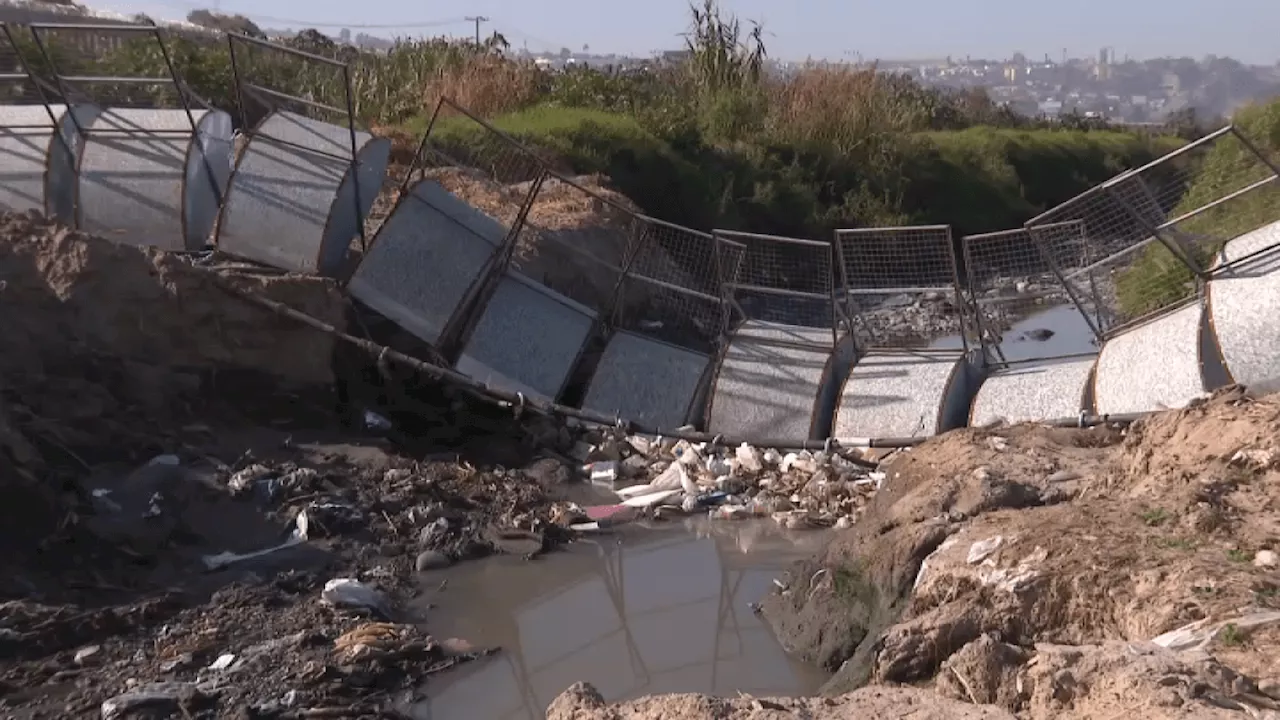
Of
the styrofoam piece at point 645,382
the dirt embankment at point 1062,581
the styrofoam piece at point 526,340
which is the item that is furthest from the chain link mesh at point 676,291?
the dirt embankment at point 1062,581

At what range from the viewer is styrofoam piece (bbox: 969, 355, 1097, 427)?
9680 mm

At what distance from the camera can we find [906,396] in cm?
1019

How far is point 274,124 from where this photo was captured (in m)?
10.8

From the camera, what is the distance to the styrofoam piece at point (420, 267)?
1055cm

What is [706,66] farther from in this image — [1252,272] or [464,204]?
[1252,272]

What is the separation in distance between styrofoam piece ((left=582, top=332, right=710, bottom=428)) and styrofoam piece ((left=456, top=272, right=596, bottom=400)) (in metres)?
0.28

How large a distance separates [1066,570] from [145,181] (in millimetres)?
8375

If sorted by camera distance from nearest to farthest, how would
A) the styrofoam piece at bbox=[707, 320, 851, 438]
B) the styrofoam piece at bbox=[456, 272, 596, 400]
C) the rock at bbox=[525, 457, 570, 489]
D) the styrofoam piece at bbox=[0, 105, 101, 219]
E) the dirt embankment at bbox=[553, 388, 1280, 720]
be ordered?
the dirt embankment at bbox=[553, 388, 1280, 720] < the rock at bbox=[525, 457, 570, 489] < the styrofoam piece at bbox=[707, 320, 851, 438] < the styrofoam piece at bbox=[456, 272, 596, 400] < the styrofoam piece at bbox=[0, 105, 101, 219]

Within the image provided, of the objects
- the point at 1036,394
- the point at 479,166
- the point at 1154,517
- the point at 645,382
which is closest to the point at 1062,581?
the point at 1154,517

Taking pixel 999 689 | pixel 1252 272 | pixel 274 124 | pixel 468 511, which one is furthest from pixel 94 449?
pixel 1252 272

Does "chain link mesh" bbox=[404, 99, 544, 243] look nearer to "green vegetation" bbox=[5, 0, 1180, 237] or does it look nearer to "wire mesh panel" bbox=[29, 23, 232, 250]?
"green vegetation" bbox=[5, 0, 1180, 237]

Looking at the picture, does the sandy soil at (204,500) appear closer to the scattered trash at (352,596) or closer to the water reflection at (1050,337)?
the scattered trash at (352,596)

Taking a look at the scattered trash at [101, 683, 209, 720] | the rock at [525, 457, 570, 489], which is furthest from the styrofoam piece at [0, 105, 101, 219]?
the scattered trash at [101, 683, 209, 720]

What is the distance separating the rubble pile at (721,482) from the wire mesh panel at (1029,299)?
275cm
